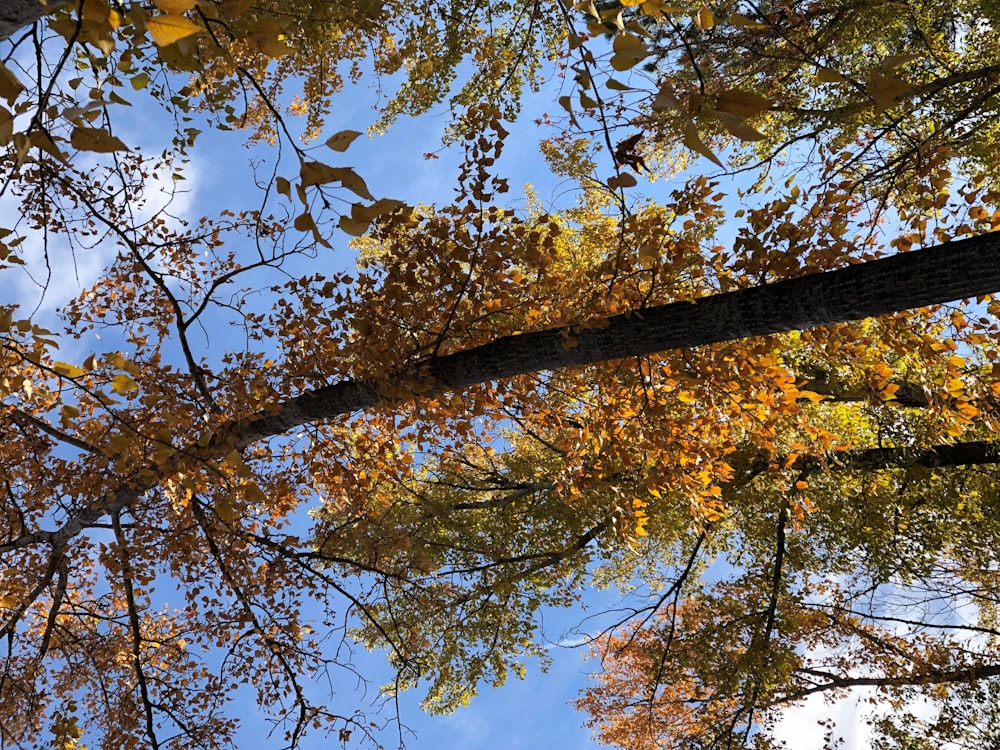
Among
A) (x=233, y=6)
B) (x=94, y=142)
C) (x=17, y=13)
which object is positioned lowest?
(x=94, y=142)

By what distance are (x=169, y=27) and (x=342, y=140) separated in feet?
0.83

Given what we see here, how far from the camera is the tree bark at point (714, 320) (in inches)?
Answer: 86.1

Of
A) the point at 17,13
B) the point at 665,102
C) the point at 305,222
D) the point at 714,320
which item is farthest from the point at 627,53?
the point at 714,320

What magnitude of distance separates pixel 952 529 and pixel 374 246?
9011 millimetres

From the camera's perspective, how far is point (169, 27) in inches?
30.7

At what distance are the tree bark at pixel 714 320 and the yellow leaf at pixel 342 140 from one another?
81.0 inches

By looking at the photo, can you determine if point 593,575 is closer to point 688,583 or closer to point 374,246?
point 688,583

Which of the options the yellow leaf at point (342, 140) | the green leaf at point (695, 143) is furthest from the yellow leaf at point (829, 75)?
the yellow leaf at point (342, 140)

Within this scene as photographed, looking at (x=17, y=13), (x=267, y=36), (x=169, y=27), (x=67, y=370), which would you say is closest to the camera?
(x=169, y=27)

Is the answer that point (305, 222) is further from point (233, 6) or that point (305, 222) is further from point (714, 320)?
point (714, 320)

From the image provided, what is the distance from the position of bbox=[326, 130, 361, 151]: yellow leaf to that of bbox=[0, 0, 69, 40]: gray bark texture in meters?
1.24

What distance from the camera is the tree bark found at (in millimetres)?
2188

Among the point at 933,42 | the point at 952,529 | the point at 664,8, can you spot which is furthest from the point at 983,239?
the point at 952,529

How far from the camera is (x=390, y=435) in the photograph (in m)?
4.55
